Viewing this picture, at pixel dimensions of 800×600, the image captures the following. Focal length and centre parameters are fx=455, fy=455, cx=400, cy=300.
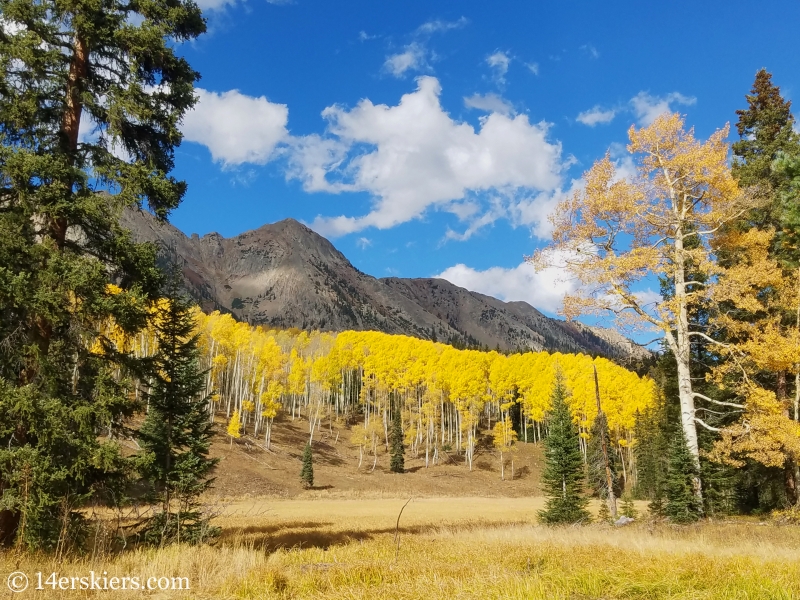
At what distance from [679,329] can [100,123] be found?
1353cm

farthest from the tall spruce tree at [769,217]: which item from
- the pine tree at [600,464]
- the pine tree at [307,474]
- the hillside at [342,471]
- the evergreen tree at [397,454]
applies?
the evergreen tree at [397,454]

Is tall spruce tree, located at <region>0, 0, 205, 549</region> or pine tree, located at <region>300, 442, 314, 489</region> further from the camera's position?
pine tree, located at <region>300, 442, 314, 489</region>

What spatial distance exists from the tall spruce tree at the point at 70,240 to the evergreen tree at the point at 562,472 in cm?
1828

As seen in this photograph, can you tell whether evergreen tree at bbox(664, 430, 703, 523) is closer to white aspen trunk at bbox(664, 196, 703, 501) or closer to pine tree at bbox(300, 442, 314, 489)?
white aspen trunk at bbox(664, 196, 703, 501)

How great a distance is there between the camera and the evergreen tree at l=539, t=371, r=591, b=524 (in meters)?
21.0

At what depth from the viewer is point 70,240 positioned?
25.7ft

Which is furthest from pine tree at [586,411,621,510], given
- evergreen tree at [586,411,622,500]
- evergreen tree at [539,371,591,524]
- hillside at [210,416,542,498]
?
hillside at [210,416,542,498]

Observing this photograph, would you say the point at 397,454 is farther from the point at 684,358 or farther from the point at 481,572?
the point at 481,572

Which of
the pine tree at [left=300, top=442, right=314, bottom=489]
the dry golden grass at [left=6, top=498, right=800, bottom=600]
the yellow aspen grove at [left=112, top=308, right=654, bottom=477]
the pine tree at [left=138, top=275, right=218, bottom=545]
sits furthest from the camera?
the yellow aspen grove at [left=112, top=308, right=654, bottom=477]

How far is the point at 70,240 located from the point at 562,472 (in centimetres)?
2276

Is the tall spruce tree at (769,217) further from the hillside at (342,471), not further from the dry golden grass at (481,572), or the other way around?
the hillside at (342,471)

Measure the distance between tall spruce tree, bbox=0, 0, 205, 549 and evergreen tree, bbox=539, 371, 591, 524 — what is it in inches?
720

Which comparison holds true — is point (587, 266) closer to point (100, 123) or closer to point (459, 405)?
point (100, 123)

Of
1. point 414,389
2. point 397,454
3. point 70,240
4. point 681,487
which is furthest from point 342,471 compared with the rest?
point 70,240
